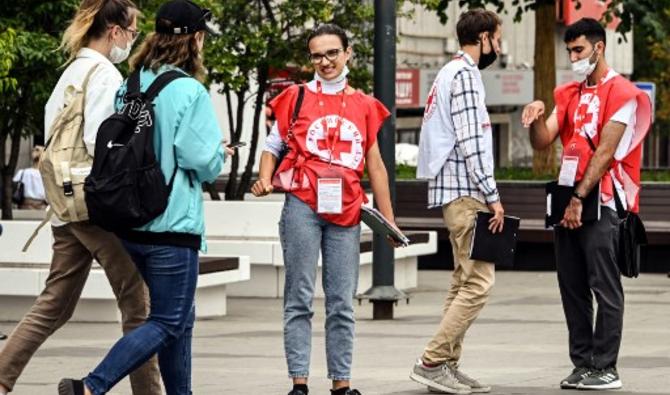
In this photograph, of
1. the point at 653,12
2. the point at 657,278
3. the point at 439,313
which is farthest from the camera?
the point at 653,12

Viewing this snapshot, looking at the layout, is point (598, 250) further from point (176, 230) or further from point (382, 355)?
point (176, 230)

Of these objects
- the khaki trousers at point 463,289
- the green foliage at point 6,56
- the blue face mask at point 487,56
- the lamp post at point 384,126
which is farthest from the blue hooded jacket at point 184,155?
the green foliage at point 6,56

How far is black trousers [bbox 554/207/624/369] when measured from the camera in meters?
10.4

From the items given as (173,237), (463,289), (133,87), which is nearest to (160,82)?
(133,87)

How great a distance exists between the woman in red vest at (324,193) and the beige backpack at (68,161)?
3.73ft

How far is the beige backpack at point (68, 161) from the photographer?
27.8ft

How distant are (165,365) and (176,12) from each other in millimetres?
1414

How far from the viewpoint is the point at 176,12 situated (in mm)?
8016

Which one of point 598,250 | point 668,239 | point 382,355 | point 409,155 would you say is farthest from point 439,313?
point 409,155

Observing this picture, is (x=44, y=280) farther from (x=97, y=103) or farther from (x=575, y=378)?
(x=97, y=103)

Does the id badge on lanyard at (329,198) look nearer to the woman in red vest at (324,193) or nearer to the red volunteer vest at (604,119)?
the woman in red vest at (324,193)

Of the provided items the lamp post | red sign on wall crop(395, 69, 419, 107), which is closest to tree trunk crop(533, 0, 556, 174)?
the lamp post

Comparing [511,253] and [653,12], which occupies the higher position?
[653,12]

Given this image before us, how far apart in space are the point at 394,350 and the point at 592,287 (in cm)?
239
